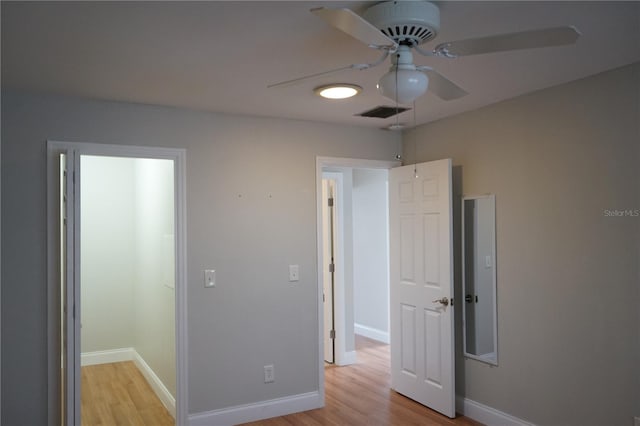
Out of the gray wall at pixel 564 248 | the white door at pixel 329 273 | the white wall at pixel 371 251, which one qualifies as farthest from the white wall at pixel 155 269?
the white wall at pixel 371 251

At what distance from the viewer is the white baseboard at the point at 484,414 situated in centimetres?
345

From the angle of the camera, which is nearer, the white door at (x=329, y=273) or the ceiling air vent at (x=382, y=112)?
the ceiling air vent at (x=382, y=112)

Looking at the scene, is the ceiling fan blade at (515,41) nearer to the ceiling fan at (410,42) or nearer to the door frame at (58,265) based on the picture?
the ceiling fan at (410,42)

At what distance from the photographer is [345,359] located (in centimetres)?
529

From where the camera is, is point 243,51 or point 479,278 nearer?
point 243,51

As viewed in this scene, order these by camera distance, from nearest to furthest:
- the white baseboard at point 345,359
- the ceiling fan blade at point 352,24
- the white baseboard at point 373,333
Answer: the ceiling fan blade at point 352,24 < the white baseboard at point 345,359 < the white baseboard at point 373,333

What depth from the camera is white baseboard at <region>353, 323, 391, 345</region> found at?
246 inches

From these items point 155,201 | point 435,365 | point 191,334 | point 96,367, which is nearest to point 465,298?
point 435,365

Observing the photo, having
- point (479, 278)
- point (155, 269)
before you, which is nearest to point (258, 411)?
point (155, 269)

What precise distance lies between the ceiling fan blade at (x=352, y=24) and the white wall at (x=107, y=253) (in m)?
4.51

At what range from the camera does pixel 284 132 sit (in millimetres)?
3992

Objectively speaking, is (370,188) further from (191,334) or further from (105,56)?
(105,56)

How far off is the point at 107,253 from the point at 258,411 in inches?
106

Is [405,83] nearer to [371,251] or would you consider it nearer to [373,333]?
[371,251]
